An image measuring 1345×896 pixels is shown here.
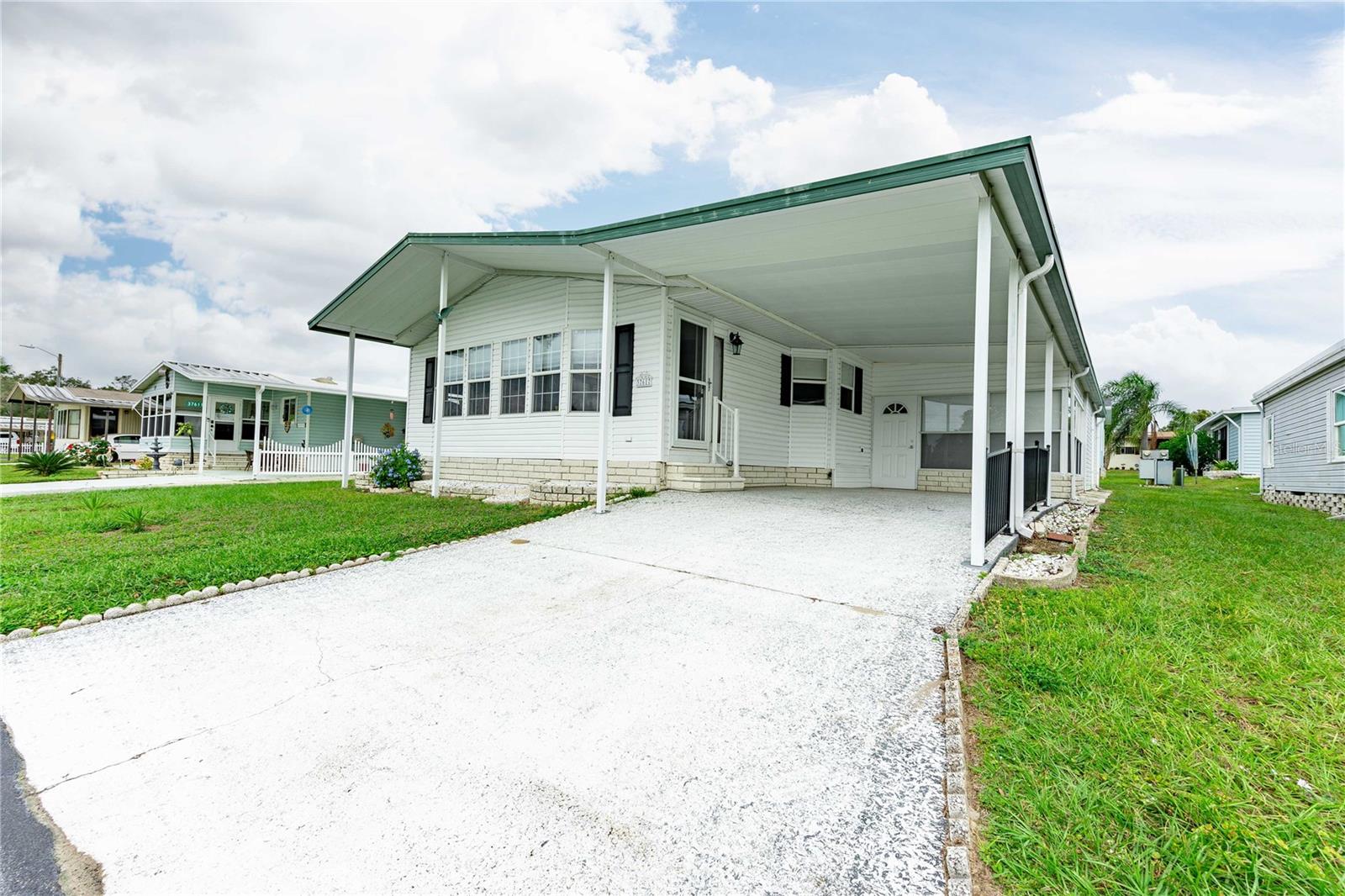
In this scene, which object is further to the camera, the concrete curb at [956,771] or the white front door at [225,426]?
the white front door at [225,426]

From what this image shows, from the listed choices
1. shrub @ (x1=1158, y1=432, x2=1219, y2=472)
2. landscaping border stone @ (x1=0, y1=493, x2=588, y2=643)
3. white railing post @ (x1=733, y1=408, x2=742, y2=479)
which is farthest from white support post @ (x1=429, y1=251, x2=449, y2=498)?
shrub @ (x1=1158, y1=432, x2=1219, y2=472)

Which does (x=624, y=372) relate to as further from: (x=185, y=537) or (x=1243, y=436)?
(x=1243, y=436)

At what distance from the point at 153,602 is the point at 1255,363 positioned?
141 feet

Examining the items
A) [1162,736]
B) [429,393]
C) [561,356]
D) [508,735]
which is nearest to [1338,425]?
[1162,736]

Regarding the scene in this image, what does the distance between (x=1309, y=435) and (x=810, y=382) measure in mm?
10665

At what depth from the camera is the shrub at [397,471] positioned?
Answer: 1185 cm

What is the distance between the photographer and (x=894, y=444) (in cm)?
A: 1338

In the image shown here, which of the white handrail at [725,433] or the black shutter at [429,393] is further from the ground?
the black shutter at [429,393]

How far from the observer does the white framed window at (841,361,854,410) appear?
12453 mm

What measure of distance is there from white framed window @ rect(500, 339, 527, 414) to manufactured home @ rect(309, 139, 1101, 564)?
44mm

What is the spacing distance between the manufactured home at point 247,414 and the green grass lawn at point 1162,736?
2059 centimetres

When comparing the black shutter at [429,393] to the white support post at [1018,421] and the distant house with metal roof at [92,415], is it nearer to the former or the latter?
the white support post at [1018,421]

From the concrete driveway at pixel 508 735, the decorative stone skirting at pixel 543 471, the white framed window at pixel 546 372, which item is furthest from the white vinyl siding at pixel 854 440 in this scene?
the concrete driveway at pixel 508 735

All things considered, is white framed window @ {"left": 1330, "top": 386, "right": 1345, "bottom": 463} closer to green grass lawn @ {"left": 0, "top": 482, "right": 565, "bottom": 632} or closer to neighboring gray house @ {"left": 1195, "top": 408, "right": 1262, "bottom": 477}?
green grass lawn @ {"left": 0, "top": 482, "right": 565, "bottom": 632}
